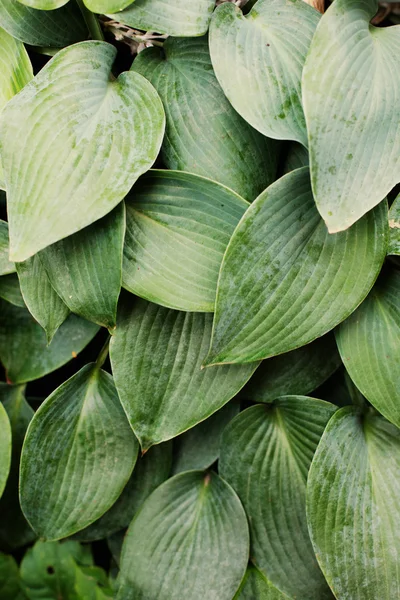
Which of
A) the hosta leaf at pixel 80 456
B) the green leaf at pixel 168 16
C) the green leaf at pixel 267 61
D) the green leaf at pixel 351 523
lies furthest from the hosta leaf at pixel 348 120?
the hosta leaf at pixel 80 456

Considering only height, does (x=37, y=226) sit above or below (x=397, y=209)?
above

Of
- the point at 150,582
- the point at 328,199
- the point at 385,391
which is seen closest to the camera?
the point at 328,199

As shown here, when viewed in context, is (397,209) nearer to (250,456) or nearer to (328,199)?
(328,199)

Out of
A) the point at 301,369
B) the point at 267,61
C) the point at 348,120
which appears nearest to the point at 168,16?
the point at 267,61

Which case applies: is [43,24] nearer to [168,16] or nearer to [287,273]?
[168,16]

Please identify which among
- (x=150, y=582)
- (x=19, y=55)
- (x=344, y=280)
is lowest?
(x=150, y=582)

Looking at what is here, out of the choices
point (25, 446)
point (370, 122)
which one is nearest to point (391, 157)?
point (370, 122)
